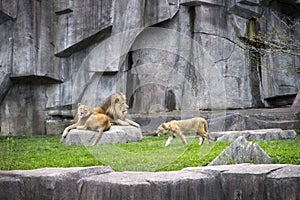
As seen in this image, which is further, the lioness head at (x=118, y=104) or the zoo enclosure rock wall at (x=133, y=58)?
the zoo enclosure rock wall at (x=133, y=58)

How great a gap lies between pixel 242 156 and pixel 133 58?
39.1 ft

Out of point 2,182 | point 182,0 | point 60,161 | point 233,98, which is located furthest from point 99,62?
point 2,182

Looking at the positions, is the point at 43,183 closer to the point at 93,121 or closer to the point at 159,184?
the point at 159,184

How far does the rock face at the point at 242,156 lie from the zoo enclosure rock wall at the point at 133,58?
294 inches

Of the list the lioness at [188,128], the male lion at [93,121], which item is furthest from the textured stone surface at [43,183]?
the male lion at [93,121]

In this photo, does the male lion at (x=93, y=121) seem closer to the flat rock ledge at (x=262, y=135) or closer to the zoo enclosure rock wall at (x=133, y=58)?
the flat rock ledge at (x=262, y=135)

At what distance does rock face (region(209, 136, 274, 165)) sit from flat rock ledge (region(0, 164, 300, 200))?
134 centimetres

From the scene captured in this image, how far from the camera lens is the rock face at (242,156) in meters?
5.27

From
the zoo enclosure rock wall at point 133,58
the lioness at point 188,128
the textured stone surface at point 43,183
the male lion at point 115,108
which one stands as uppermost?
the zoo enclosure rock wall at point 133,58

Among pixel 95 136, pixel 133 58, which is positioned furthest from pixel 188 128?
pixel 133 58

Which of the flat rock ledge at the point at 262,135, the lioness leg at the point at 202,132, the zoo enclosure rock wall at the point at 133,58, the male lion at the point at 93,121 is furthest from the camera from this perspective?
the zoo enclosure rock wall at the point at 133,58

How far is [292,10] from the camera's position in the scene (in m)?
17.9

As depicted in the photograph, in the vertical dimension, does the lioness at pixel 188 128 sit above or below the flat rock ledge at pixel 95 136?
above

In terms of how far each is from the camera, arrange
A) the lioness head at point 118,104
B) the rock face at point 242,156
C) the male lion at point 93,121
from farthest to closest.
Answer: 1. the lioness head at point 118,104
2. the male lion at point 93,121
3. the rock face at point 242,156
